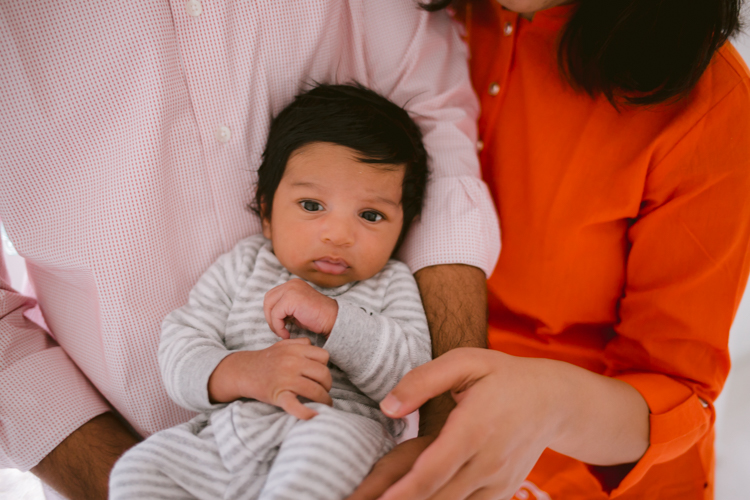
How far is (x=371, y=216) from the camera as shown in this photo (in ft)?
3.60

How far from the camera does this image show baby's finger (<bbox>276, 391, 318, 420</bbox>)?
716 millimetres

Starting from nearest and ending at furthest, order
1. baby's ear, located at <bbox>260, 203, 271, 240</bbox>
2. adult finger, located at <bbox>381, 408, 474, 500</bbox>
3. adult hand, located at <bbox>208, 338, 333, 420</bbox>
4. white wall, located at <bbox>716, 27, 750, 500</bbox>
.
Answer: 1. adult finger, located at <bbox>381, 408, 474, 500</bbox>
2. adult hand, located at <bbox>208, 338, 333, 420</bbox>
3. baby's ear, located at <bbox>260, 203, 271, 240</bbox>
4. white wall, located at <bbox>716, 27, 750, 500</bbox>

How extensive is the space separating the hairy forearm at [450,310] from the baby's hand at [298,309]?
0.97 feet

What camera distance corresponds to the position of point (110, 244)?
93 cm

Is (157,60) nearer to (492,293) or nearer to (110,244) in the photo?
(110,244)

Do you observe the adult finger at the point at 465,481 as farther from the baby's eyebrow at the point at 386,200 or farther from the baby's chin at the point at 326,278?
the baby's eyebrow at the point at 386,200

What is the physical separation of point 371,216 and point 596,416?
69 cm

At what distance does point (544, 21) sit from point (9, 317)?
5.23ft

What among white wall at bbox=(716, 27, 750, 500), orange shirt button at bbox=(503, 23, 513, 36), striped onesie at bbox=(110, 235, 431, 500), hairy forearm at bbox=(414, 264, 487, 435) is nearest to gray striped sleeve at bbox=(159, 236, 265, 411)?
striped onesie at bbox=(110, 235, 431, 500)

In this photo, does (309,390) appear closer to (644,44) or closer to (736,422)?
(644,44)

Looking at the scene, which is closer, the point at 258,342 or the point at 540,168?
the point at 258,342

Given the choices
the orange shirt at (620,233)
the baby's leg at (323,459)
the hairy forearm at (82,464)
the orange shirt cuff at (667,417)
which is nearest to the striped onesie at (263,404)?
the baby's leg at (323,459)

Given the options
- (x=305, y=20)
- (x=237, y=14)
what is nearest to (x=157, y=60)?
(x=237, y=14)

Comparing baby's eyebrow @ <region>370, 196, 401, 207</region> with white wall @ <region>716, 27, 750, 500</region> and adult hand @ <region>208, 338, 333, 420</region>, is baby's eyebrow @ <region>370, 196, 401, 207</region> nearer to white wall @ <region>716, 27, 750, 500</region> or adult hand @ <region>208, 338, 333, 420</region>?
adult hand @ <region>208, 338, 333, 420</region>
